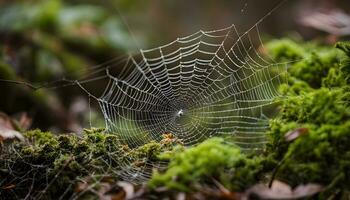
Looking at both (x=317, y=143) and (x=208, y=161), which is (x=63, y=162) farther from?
(x=317, y=143)

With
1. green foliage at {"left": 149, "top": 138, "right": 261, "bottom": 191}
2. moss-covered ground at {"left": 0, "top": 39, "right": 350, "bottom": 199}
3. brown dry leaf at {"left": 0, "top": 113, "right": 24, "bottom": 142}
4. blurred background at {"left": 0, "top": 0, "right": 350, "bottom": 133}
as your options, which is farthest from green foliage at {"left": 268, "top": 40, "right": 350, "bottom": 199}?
brown dry leaf at {"left": 0, "top": 113, "right": 24, "bottom": 142}

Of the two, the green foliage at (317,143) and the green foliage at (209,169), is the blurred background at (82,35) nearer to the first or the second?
the green foliage at (209,169)

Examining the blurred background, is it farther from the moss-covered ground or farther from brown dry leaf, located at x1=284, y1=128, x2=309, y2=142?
brown dry leaf, located at x1=284, y1=128, x2=309, y2=142

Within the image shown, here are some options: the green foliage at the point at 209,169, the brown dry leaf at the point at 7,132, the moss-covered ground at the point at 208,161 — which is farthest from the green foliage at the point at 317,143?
the brown dry leaf at the point at 7,132

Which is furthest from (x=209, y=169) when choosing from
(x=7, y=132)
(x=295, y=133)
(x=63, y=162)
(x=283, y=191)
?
(x=7, y=132)

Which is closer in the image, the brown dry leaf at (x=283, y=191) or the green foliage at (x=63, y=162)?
the brown dry leaf at (x=283, y=191)

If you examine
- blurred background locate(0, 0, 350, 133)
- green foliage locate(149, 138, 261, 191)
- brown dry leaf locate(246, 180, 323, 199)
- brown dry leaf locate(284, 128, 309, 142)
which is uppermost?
blurred background locate(0, 0, 350, 133)

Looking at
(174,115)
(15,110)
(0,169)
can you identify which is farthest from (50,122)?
(0,169)
